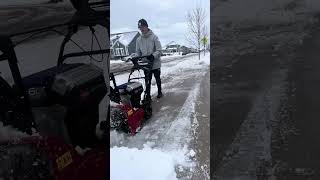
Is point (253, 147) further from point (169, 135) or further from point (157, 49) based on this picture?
point (157, 49)

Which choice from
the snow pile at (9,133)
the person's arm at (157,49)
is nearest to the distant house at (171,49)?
the person's arm at (157,49)

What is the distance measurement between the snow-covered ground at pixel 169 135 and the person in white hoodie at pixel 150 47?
29mm

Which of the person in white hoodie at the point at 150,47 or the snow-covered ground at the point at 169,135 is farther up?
the person in white hoodie at the point at 150,47

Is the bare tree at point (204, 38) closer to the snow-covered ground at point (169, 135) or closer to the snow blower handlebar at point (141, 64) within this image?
the snow-covered ground at point (169, 135)

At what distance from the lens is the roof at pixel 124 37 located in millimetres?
2150

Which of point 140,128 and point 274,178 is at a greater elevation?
point 140,128

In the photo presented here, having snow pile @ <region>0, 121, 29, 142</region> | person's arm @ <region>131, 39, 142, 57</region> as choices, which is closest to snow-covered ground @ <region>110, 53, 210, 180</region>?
person's arm @ <region>131, 39, 142, 57</region>

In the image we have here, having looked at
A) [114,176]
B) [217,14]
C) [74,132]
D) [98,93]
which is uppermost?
[217,14]

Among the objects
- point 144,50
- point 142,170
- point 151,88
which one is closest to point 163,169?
point 142,170

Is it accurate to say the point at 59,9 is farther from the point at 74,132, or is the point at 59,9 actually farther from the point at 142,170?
the point at 142,170

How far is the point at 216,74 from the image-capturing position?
205cm

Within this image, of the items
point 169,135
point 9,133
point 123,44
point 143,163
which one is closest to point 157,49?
point 123,44

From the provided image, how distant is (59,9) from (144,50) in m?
0.44

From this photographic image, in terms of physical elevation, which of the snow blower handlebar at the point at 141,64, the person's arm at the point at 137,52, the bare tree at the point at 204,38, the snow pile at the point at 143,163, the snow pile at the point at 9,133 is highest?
the bare tree at the point at 204,38
